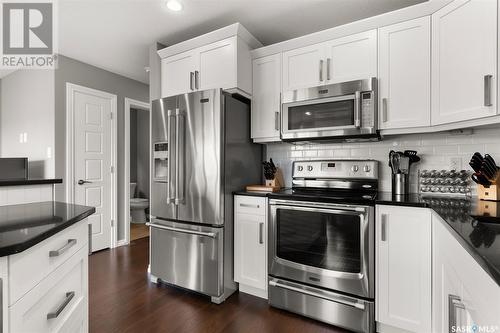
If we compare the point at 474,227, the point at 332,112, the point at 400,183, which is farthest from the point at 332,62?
the point at 474,227

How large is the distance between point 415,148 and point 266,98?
54.8 inches

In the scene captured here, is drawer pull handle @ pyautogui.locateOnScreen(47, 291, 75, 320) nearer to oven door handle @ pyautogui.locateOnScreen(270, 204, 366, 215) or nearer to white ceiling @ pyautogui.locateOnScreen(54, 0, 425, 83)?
oven door handle @ pyautogui.locateOnScreen(270, 204, 366, 215)

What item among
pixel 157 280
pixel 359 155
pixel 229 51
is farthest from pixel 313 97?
pixel 157 280

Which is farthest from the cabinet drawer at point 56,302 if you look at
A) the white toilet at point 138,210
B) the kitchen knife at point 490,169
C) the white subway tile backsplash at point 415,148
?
the white toilet at point 138,210

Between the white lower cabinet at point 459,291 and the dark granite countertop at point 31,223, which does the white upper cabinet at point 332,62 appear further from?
the dark granite countertop at point 31,223

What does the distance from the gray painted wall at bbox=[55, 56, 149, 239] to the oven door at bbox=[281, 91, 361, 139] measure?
2.71 metres

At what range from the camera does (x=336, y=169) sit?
2422 mm

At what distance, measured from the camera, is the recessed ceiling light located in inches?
84.2

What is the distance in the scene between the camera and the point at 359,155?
244cm

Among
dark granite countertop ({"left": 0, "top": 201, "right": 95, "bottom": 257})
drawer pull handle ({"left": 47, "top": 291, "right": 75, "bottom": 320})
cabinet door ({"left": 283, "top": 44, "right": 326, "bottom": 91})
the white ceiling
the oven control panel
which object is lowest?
drawer pull handle ({"left": 47, "top": 291, "right": 75, "bottom": 320})
